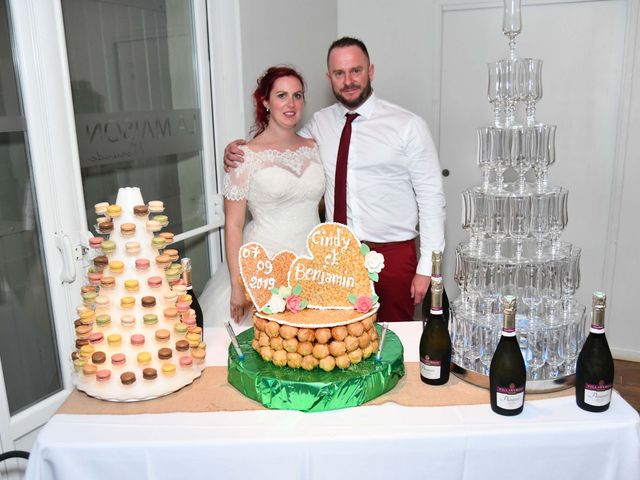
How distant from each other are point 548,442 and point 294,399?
55 cm

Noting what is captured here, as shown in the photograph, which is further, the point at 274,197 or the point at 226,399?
the point at 274,197

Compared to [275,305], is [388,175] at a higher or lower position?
higher

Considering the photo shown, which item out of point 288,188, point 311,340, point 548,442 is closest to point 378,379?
point 311,340

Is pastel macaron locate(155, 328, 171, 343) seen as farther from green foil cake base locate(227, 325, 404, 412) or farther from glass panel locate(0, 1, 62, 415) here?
glass panel locate(0, 1, 62, 415)

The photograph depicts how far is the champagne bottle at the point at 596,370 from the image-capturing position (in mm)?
1272

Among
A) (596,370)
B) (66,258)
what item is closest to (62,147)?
(66,258)

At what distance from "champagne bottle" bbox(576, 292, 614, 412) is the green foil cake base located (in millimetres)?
414

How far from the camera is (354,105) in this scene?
2.49 m

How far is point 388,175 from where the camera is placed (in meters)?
2.51

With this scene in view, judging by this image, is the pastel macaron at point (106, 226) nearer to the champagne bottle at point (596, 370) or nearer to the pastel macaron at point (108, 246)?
the pastel macaron at point (108, 246)

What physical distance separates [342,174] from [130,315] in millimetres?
1304

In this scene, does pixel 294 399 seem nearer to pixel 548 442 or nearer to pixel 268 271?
pixel 268 271

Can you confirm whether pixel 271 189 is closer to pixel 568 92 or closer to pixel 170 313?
pixel 170 313

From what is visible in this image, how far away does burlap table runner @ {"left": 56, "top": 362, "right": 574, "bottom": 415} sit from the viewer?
135 cm
